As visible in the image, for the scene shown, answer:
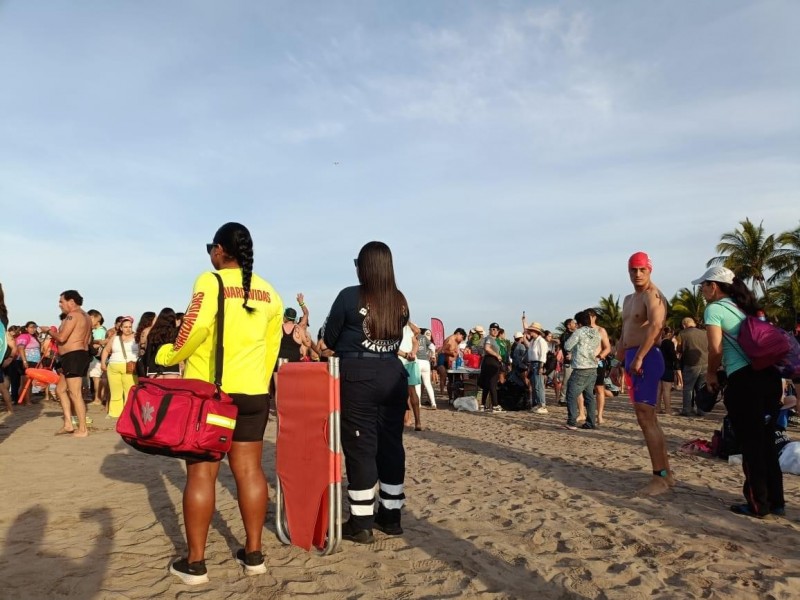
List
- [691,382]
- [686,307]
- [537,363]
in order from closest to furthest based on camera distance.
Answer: [691,382] < [537,363] < [686,307]

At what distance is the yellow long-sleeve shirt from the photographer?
129 inches

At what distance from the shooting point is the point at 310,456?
3.88 m

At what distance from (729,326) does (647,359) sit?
2.92ft

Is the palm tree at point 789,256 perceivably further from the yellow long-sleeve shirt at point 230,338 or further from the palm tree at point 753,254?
the yellow long-sleeve shirt at point 230,338

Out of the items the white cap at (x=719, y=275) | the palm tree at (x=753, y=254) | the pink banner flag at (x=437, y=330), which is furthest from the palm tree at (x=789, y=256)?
the white cap at (x=719, y=275)

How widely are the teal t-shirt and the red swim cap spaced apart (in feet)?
2.61

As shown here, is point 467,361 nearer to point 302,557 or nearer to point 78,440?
point 78,440

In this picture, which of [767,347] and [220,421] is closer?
[220,421]

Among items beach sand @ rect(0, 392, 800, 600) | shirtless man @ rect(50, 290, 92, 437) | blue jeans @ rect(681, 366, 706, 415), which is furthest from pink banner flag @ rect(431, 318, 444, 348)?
beach sand @ rect(0, 392, 800, 600)

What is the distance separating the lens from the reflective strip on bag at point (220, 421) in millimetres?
3107

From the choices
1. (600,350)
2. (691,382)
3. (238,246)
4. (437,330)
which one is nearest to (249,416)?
(238,246)

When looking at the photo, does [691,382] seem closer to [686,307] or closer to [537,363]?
[537,363]

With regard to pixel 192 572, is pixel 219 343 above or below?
above

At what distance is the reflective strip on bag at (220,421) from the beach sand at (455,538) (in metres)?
0.87
